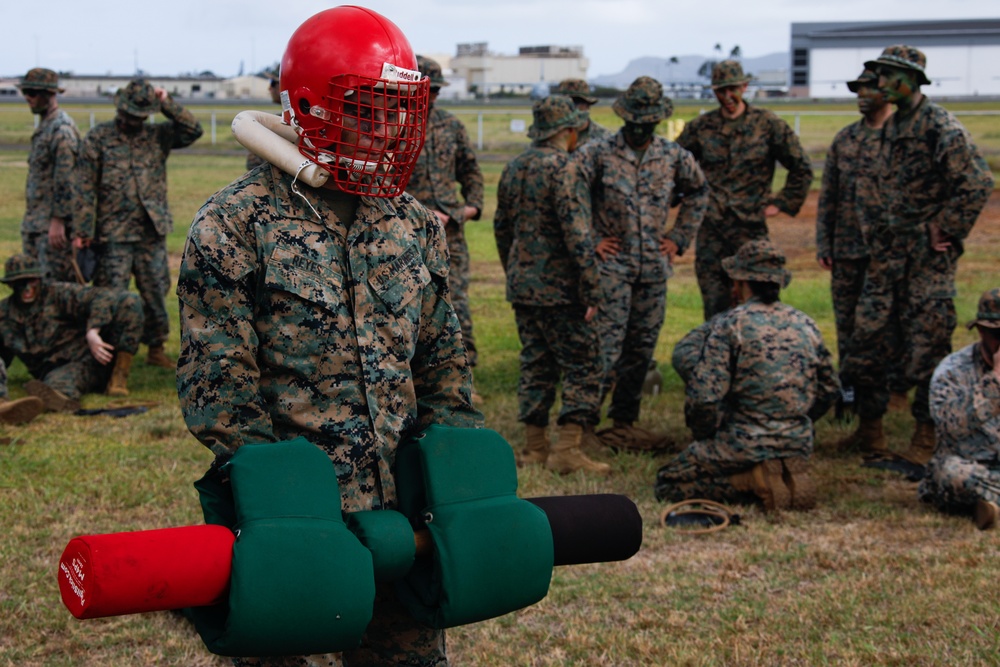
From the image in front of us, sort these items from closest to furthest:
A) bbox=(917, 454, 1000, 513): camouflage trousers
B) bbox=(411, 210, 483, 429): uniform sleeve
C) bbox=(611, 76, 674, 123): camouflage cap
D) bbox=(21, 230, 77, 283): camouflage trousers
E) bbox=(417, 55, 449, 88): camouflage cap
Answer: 1. bbox=(411, 210, 483, 429): uniform sleeve
2. bbox=(917, 454, 1000, 513): camouflage trousers
3. bbox=(611, 76, 674, 123): camouflage cap
4. bbox=(417, 55, 449, 88): camouflage cap
5. bbox=(21, 230, 77, 283): camouflage trousers

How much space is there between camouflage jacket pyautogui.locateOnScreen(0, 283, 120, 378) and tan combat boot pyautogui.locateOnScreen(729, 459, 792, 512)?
5.09 m

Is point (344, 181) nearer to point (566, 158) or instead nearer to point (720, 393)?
point (720, 393)

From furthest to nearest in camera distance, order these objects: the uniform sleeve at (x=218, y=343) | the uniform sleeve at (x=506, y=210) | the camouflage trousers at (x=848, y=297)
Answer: the camouflage trousers at (x=848, y=297), the uniform sleeve at (x=506, y=210), the uniform sleeve at (x=218, y=343)

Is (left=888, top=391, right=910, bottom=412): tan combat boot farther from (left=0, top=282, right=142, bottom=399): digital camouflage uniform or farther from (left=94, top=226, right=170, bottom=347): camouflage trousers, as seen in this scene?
(left=94, top=226, right=170, bottom=347): camouflage trousers

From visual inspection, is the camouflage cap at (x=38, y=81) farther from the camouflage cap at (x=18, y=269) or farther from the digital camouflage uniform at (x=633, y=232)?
the digital camouflage uniform at (x=633, y=232)

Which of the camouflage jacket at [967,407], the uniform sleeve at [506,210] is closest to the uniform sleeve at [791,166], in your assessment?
the uniform sleeve at [506,210]

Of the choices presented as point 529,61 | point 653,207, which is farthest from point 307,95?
point 529,61

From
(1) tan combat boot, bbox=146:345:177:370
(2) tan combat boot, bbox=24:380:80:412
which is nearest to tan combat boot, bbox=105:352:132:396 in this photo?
(2) tan combat boot, bbox=24:380:80:412

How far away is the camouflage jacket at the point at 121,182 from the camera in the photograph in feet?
31.6

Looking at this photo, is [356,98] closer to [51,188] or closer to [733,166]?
[733,166]

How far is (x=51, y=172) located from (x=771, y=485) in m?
6.69

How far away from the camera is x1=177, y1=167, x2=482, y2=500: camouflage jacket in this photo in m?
2.69

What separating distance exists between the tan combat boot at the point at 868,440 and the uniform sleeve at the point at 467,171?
10.9ft

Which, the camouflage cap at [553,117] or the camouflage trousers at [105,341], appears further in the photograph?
the camouflage trousers at [105,341]
